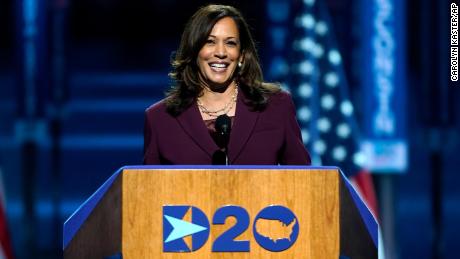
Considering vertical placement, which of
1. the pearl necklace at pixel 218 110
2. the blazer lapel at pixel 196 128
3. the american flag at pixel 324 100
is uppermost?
the pearl necklace at pixel 218 110

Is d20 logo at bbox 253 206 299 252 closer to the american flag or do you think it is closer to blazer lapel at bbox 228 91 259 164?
blazer lapel at bbox 228 91 259 164

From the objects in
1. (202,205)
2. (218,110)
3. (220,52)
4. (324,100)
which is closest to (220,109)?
(218,110)

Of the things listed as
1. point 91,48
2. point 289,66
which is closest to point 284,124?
point 289,66

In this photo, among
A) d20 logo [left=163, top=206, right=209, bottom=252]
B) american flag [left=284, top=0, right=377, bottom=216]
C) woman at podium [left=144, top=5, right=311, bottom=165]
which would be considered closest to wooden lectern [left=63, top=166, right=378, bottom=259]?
d20 logo [left=163, top=206, right=209, bottom=252]

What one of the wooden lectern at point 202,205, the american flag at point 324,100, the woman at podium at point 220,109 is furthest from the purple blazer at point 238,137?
the american flag at point 324,100

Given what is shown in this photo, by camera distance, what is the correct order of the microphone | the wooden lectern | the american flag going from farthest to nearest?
the american flag < the microphone < the wooden lectern

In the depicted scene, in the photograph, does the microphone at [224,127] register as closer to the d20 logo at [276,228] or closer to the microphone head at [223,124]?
the microphone head at [223,124]

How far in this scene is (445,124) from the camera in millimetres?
5352

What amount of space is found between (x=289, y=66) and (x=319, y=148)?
1.49 feet

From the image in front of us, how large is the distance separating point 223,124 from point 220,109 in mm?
94

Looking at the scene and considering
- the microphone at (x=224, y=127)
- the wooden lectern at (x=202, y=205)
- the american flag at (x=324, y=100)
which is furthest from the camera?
the american flag at (x=324, y=100)

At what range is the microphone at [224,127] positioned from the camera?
208 centimetres

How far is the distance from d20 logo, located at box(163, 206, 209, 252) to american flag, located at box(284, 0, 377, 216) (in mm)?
2909

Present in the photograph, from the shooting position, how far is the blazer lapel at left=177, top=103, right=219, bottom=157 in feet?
6.84
